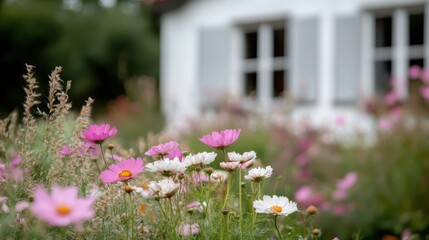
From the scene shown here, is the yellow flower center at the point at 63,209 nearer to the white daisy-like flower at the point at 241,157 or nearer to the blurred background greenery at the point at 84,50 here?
the white daisy-like flower at the point at 241,157

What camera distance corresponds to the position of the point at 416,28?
7.43m

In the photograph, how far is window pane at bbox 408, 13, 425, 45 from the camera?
7406 mm

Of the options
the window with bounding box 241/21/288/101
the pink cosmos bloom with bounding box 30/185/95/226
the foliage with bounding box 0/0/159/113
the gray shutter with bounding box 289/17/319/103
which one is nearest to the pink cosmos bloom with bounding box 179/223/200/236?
the pink cosmos bloom with bounding box 30/185/95/226

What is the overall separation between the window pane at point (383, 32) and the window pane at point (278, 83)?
4.53ft

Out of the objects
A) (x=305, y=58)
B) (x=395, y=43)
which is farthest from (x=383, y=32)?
(x=305, y=58)

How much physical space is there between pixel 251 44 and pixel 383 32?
1.91 metres

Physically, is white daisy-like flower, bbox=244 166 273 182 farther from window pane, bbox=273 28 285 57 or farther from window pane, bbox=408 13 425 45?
window pane, bbox=273 28 285 57

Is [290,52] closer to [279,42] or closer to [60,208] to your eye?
[279,42]

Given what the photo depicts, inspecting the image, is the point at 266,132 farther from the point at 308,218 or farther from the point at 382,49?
the point at 308,218

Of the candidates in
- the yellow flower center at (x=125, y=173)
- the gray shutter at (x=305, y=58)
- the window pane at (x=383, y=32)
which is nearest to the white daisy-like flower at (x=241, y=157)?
the yellow flower center at (x=125, y=173)

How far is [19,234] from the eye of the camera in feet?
4.45

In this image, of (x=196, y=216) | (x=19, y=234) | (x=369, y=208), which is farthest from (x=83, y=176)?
(x=369, y=208)

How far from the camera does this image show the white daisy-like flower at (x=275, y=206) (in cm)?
145

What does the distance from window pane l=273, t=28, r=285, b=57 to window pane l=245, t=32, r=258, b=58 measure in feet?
0.94
